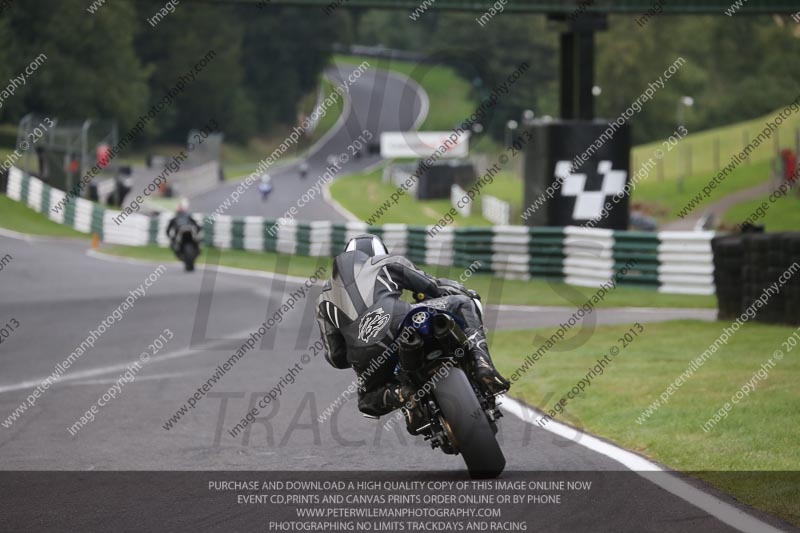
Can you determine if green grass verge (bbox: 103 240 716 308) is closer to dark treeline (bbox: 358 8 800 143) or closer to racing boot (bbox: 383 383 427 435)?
racing boot (bbox: 383 383 427 435)

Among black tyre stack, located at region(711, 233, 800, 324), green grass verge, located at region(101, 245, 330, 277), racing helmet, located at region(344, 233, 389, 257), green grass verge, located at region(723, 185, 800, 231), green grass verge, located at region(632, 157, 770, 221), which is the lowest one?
green grass verge, located at region(632, 157, 770, 221)

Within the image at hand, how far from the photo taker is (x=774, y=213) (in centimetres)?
4528

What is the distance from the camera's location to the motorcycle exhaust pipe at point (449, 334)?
6535 mm

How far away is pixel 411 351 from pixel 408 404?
456 millimetres

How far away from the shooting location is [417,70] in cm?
14575

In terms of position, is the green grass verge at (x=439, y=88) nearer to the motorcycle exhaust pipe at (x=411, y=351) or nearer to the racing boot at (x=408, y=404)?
the racing boot at (x=408, y=404)

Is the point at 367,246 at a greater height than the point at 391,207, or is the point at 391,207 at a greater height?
the point at 367,246

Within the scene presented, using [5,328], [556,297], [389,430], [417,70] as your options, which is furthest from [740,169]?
[417,70]

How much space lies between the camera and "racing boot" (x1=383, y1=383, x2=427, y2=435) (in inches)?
273

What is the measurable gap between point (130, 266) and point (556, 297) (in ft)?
39.9

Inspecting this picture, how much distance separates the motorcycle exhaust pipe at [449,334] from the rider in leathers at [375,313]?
105mm

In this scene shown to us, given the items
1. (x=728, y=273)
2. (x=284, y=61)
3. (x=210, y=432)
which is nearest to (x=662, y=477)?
(x=210, y=432)

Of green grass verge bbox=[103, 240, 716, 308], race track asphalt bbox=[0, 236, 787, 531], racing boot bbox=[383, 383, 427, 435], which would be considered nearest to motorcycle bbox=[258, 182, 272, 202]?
green grass verge bbox=[103, 240, 716, 308]

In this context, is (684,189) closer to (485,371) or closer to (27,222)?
(27,222)
